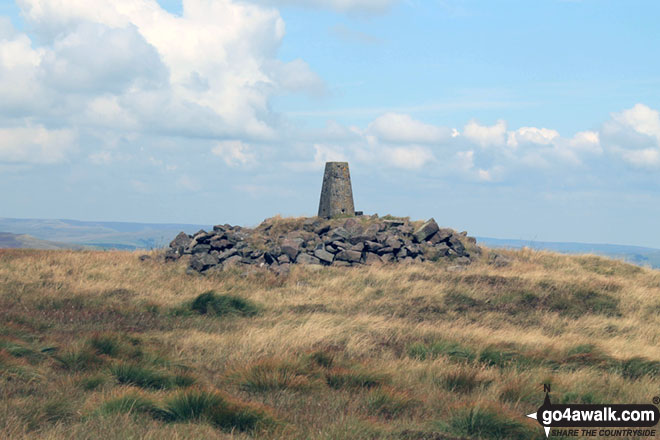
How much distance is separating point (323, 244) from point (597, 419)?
660 inches

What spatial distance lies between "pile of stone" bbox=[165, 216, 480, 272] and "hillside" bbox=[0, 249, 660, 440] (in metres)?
1.31

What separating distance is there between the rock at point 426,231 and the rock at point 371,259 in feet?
10.5

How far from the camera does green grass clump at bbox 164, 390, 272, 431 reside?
5.96 metres

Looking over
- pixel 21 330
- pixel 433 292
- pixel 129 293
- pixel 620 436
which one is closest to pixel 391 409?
pixel 620 436

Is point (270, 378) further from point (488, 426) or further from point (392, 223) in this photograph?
point (392, 223)

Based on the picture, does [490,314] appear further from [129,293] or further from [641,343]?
[129,293]

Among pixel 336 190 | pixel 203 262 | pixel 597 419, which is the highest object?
pixel 336 190

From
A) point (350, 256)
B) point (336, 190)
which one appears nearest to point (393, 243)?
point (350, 256)

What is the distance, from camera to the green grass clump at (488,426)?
6.11 meters

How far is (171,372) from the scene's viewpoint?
790 cm

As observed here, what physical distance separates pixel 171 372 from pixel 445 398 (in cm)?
376

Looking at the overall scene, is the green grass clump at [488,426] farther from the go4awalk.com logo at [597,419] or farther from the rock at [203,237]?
the rock at [203,237]

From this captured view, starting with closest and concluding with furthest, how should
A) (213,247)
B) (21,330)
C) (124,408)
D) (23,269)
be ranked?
1. (124,408)
2. (21,330)
3. (23,269)
4. (213,247)

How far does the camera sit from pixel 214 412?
6.07m
